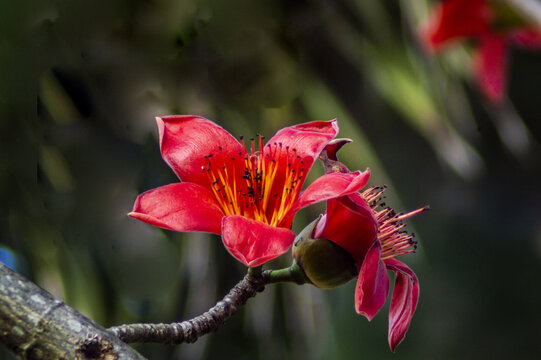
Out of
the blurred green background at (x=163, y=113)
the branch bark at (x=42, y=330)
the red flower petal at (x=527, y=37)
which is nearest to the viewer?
the red flower petal at (x=527, y=37)

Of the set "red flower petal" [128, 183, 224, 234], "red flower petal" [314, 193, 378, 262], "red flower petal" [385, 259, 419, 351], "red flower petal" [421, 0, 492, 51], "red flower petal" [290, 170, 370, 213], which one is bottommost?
"red flower petal" [385, 259, 419, 351]

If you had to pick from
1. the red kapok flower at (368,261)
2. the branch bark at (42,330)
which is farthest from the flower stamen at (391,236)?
the branch bark at (42,330)

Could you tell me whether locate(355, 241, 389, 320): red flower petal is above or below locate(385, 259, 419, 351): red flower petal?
above

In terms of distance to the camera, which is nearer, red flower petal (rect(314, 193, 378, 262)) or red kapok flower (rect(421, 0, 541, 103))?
red kapok flower (rect(421, 0, 541, 103))

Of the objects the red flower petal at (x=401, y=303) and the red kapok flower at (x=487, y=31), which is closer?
the red kapok flower at (x=487, y=31)

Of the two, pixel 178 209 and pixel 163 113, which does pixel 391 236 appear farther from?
pixel 163 113

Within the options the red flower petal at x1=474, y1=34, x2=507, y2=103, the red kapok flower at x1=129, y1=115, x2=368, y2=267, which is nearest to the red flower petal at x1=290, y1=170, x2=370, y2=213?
the red kapok flower at x1=129, y1=115, x2=368, y2=267

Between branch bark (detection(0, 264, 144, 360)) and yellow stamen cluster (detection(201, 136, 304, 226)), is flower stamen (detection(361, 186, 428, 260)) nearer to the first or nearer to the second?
yellow stamen cluster (detection(201, 136, 304, 226))

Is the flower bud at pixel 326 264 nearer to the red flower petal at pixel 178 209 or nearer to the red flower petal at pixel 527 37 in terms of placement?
the red flower petal at pixel 178 209
